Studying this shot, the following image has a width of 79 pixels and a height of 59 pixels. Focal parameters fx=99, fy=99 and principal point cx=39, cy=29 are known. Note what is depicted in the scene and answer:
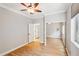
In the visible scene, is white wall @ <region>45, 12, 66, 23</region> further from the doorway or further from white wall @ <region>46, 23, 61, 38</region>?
the doorway

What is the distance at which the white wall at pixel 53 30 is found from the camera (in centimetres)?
355

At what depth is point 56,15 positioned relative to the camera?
3285 millimetres

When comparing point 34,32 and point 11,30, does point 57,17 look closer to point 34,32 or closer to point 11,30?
point 34,32

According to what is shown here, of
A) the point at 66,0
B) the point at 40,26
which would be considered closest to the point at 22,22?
the point at 40,26

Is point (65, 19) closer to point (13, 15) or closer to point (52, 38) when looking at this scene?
point (52, 38)

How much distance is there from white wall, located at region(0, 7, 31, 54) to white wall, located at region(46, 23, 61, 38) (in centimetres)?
76

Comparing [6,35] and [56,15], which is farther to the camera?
[6,35]

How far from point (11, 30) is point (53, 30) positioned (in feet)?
5.39

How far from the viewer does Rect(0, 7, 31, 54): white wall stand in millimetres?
3639

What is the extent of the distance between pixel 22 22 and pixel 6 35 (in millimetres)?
860

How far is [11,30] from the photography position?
3930 millimetres

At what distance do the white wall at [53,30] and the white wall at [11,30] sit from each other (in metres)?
0.76

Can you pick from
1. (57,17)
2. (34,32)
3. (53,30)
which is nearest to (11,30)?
(34,32)

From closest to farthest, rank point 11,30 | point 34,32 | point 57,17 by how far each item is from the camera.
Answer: point 57,17, point 34,32, point 11,30
